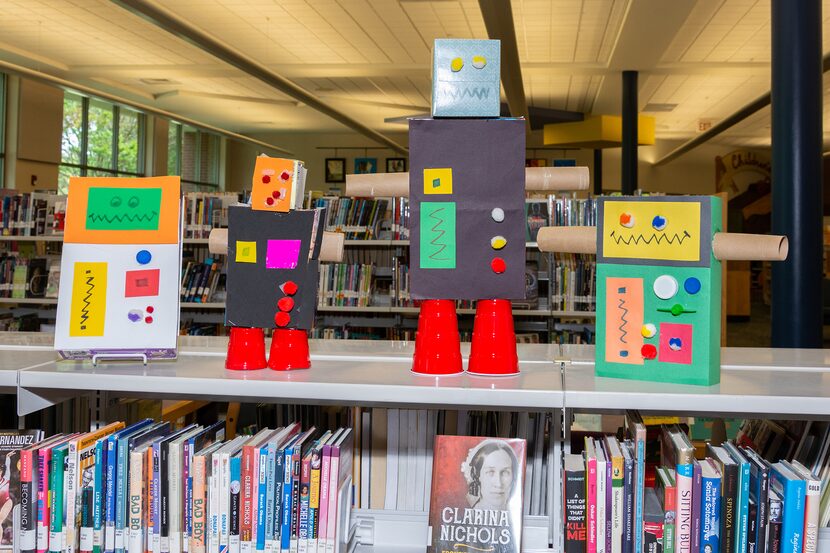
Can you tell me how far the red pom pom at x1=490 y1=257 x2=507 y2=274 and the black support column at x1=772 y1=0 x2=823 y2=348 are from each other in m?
2.70

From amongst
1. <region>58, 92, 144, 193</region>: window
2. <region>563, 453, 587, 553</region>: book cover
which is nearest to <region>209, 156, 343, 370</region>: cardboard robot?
<region>563, 453, 587, 553</region>: book cover

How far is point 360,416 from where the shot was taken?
5.21 ft

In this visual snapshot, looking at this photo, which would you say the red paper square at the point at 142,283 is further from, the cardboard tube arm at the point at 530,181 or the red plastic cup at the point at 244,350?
the cardboard tube arm at the point at 530,181

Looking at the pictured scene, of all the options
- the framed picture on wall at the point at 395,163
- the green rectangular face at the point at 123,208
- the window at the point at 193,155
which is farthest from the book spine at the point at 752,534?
the framed picture on wall at the point at 395,163

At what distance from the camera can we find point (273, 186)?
1414 millimetres

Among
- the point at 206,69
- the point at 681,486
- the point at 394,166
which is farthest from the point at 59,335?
the point at 394,166

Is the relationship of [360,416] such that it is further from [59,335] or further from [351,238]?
[351,238]

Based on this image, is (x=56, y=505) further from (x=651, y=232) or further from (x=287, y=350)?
(x=651, y=232)

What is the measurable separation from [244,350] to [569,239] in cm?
66

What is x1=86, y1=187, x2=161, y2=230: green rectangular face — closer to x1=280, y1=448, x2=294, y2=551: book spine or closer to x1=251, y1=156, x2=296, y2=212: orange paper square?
x1=251, y1=156, x2=296, y2=212: orange paper square

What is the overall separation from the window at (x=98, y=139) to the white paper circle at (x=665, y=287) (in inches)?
381

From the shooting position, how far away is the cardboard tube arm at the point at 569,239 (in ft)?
4.50

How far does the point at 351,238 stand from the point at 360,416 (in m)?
3.73

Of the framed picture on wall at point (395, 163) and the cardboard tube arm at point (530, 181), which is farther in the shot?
the framed picture on wall at point (395, 163)
